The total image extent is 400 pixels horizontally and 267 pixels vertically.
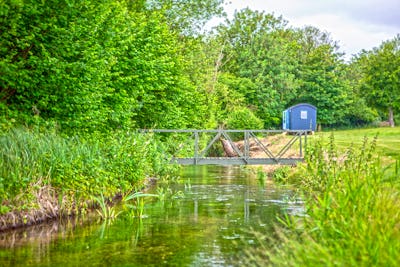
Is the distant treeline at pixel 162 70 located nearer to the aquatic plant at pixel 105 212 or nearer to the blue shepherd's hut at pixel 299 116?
the aquatic plant at pixel 105 212

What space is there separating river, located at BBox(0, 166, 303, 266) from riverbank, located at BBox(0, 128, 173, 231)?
22.3 inches

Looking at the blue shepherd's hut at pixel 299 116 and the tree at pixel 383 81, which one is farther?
the tree at pixel 383 81

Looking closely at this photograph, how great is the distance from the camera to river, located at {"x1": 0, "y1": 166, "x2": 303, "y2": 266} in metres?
12.2

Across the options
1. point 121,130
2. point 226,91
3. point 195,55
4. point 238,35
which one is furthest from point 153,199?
point 238,35

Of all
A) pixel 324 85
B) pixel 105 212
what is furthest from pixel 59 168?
pixel 324 85

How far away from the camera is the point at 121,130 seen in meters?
25.0

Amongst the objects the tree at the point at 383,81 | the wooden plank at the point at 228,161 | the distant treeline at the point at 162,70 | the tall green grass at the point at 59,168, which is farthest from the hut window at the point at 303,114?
the tall green grass at the point at 59,168

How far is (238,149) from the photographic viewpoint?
41438mm

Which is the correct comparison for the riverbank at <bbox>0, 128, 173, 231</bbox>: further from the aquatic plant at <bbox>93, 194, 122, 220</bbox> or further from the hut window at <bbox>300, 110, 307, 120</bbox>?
the hut window at <bbox>300, 110, 307, 120</bbox>

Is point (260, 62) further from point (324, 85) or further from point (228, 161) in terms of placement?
point (228, 161)

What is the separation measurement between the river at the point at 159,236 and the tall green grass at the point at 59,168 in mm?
916

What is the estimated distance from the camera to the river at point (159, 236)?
1218 centimetres

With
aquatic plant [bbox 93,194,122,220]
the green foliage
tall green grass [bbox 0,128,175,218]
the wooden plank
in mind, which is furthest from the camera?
the green foliage

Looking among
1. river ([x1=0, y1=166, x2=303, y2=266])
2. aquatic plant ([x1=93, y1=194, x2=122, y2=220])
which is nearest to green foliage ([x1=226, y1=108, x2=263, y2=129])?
river ([x1=0, y1=166, x2=303, y2=266])
